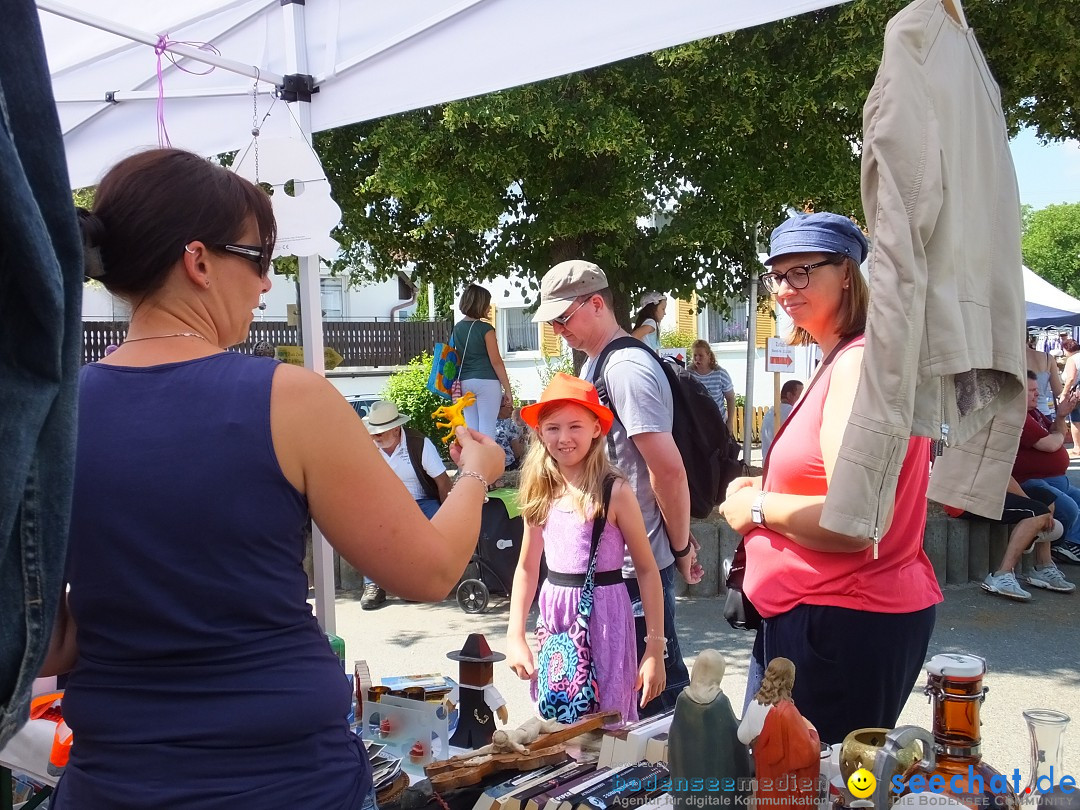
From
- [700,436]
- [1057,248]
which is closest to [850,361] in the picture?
[700,436]

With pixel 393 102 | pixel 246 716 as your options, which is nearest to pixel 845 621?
pixel 246 716

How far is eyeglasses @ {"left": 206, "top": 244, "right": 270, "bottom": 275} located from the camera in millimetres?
1300

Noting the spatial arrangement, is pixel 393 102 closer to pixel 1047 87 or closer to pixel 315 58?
pixel 315 58

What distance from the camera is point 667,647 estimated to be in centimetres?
314

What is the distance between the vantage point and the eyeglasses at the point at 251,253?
130 cm

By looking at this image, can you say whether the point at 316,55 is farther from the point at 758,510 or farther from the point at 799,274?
the point at 758,510

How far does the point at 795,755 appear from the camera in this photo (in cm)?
136

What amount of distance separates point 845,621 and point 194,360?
1.49 metres

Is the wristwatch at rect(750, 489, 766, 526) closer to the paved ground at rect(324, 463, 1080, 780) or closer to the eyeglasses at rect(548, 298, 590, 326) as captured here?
the eyeglasses at rect(548, 298, 590, 326)

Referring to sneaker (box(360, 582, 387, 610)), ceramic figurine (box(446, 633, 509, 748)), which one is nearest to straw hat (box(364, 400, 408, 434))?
sneaker (box(360, 582, 387, 610))

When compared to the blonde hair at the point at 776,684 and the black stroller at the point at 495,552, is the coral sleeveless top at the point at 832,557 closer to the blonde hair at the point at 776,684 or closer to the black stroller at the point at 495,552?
the blonde hair at the point at 776,684

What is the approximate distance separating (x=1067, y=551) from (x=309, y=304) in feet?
21.2

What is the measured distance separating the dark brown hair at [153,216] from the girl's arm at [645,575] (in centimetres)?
173

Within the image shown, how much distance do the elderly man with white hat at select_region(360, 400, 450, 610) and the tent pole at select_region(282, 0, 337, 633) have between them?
10.8 ft
